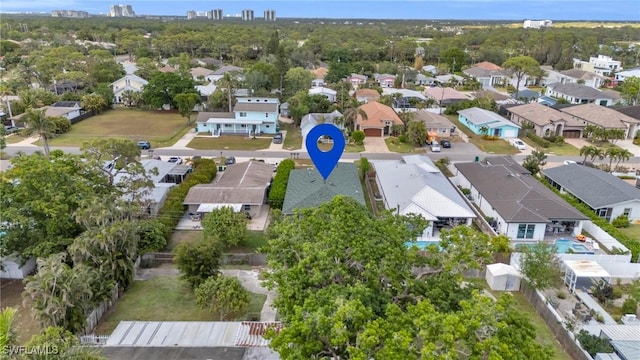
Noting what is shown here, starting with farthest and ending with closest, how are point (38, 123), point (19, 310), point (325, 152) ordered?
point (38, 123) < point (325, 152) < point (19, 310)

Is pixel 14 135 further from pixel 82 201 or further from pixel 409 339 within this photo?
pixel 409 339

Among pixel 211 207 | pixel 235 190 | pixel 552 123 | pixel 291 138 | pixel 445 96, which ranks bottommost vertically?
pixel 211 207

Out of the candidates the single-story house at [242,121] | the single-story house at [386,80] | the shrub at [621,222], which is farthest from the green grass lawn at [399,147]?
the single-story house at [386,80]

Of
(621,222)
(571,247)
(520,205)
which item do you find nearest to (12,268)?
(520,205)

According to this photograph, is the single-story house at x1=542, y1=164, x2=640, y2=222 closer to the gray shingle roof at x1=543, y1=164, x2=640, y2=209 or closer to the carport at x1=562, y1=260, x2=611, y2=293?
the gray shingle roof at x1=543, y1=164, x2=640, y2=209

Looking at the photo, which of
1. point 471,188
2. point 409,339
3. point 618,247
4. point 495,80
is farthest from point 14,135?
point 495,80

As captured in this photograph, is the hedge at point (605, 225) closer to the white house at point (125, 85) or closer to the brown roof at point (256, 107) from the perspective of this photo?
the brown roof at point (256, 107)

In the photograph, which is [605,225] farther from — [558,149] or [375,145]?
[375,145]
